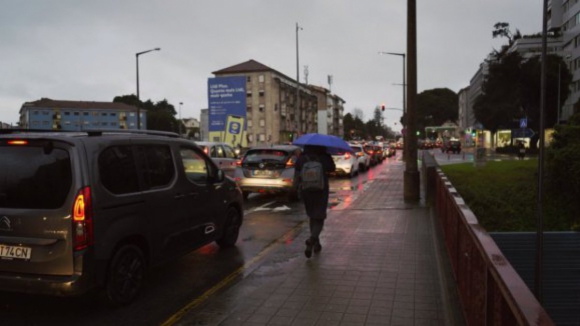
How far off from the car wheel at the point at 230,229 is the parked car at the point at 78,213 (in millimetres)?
2073

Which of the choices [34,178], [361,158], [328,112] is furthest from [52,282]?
[328,112]

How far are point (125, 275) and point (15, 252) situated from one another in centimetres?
103

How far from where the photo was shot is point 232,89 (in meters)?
35.2

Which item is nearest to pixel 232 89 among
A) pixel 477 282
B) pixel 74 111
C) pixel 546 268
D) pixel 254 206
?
pixel 254 206

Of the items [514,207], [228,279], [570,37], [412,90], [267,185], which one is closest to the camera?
[228,279]

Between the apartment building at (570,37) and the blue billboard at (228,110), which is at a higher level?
the apartment building at (570,37)

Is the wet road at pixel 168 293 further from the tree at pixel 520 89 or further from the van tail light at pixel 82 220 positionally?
the tree at pixel 520 89

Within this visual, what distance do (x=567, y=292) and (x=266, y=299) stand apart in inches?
157

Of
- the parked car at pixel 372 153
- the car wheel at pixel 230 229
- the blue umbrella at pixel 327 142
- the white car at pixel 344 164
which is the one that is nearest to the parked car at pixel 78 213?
the car wheel at pixel 230 229

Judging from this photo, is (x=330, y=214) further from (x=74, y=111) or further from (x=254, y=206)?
(x=74, y=111)

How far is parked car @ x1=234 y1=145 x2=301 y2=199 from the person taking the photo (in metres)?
13.6

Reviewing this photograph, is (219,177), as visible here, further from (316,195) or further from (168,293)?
(168,293)

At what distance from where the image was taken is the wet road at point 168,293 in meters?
4.71

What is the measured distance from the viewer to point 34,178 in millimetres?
4609
